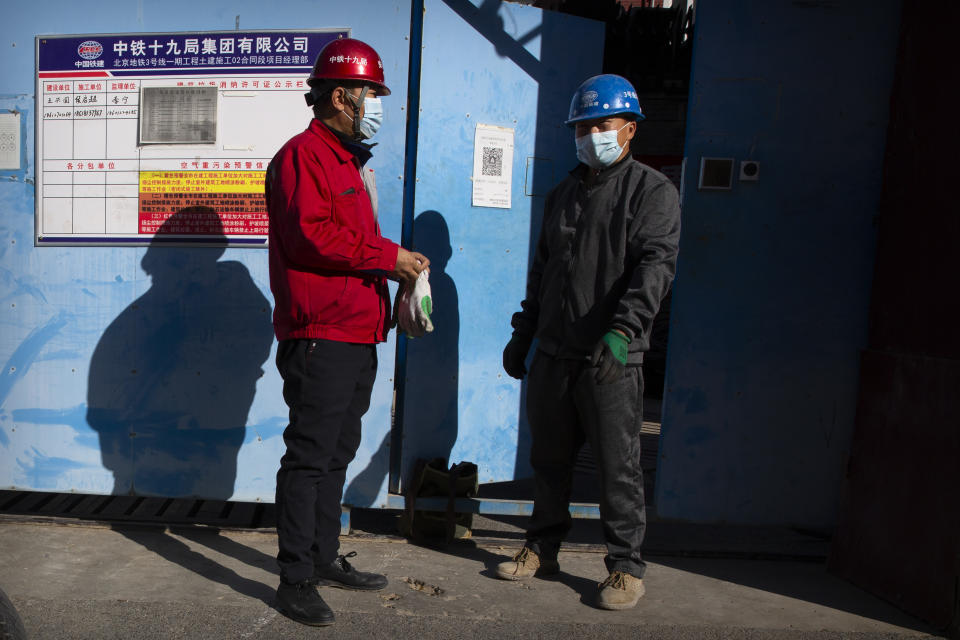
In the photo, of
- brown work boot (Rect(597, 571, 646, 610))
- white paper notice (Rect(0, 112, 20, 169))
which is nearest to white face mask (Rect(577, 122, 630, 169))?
brown work boot (Rect(597, 571, 646, 610))

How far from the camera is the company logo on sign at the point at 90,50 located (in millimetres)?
3629

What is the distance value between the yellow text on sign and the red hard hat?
0.82m

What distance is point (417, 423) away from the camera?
3721 millimetres

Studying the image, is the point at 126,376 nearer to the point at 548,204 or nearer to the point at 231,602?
the point at 231,602

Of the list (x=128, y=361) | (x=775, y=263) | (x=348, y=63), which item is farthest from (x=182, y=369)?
(x=775, y=263)

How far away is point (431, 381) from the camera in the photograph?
3.71 metres

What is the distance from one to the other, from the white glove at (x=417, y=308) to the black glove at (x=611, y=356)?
697 mm

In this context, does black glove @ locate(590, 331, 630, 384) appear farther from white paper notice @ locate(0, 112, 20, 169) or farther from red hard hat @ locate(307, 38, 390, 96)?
white paper notice @ locate(0, 112, 20, 169)

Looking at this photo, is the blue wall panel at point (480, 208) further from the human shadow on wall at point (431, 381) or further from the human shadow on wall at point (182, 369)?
the human shadow on wall at point (182, 369)

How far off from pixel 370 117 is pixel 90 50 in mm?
1671

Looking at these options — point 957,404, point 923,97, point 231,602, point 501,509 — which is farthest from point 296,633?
point 923,97

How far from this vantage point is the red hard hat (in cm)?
290

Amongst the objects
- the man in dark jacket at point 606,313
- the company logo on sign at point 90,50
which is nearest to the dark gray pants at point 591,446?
the man in dark jacket at point 606,313

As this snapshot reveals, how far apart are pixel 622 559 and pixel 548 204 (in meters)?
1.57
